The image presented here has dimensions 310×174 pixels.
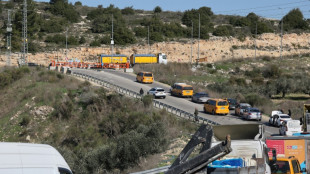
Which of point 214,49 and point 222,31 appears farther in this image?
point 222,31

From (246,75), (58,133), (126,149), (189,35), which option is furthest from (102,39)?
(126,149)

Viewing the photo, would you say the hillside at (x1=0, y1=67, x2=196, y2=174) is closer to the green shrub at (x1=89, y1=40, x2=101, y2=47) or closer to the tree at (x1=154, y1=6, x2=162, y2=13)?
the green shrub at (x1=89, y1=40, x2=101, y2=47)

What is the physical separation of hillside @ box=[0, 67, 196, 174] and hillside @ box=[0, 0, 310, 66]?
27.6m

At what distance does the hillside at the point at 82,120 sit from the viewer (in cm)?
2758

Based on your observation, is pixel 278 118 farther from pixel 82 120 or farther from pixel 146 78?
pixel 146 78

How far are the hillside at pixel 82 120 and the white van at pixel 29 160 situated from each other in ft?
58.9

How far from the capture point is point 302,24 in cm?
12769

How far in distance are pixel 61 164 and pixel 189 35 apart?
10271cm

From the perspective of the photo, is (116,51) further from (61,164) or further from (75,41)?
(61,164)

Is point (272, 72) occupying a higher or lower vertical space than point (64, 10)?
lower

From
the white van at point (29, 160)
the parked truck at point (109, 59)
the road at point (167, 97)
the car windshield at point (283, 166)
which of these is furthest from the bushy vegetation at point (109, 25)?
the white van at point (29, 160)

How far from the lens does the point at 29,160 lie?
26.8 feet

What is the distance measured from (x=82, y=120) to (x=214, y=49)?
197ft

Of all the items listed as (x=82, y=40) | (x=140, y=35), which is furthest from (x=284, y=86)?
(x=140, y=35)
